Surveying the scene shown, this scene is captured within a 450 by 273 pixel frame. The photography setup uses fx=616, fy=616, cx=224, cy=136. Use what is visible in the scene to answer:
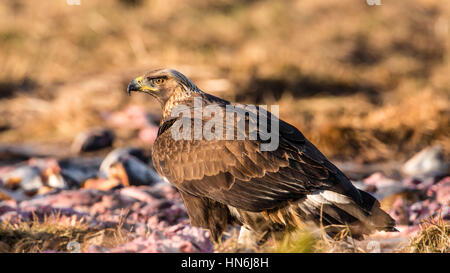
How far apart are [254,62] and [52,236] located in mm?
8558

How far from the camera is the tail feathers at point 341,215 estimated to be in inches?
182

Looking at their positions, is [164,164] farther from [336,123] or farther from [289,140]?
[336,123]

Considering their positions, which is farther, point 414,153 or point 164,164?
point 414,153

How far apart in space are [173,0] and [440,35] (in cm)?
746

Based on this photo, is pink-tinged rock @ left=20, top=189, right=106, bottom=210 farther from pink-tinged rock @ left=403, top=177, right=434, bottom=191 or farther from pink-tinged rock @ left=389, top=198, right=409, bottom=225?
pink-tinged rock @ left=403, top=177, right=434, bottom=191

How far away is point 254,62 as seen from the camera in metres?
13.4

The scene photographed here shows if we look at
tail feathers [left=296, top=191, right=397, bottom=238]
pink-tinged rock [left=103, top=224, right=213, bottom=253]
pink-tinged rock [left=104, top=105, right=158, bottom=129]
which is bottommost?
pink-tinged rock [left=103, top=224, right=213, bottom=253]

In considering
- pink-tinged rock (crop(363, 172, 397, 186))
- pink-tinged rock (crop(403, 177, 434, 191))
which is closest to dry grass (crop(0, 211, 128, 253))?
pink-tinged rock (crop(363, 172, 397, 186))

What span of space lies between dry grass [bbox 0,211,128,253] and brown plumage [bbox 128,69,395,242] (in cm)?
84

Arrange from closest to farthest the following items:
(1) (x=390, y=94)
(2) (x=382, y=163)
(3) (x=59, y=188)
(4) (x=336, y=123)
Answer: (3) (x=59, y=188)
(2) (x=382, y=163)
(4) (x=336, y=123)
(1) (x=390, y=94)

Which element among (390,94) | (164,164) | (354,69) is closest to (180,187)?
(164,164)

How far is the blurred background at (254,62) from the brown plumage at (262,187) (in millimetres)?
4774

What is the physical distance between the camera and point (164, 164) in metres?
5.11

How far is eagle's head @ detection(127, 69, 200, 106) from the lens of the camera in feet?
18.8
